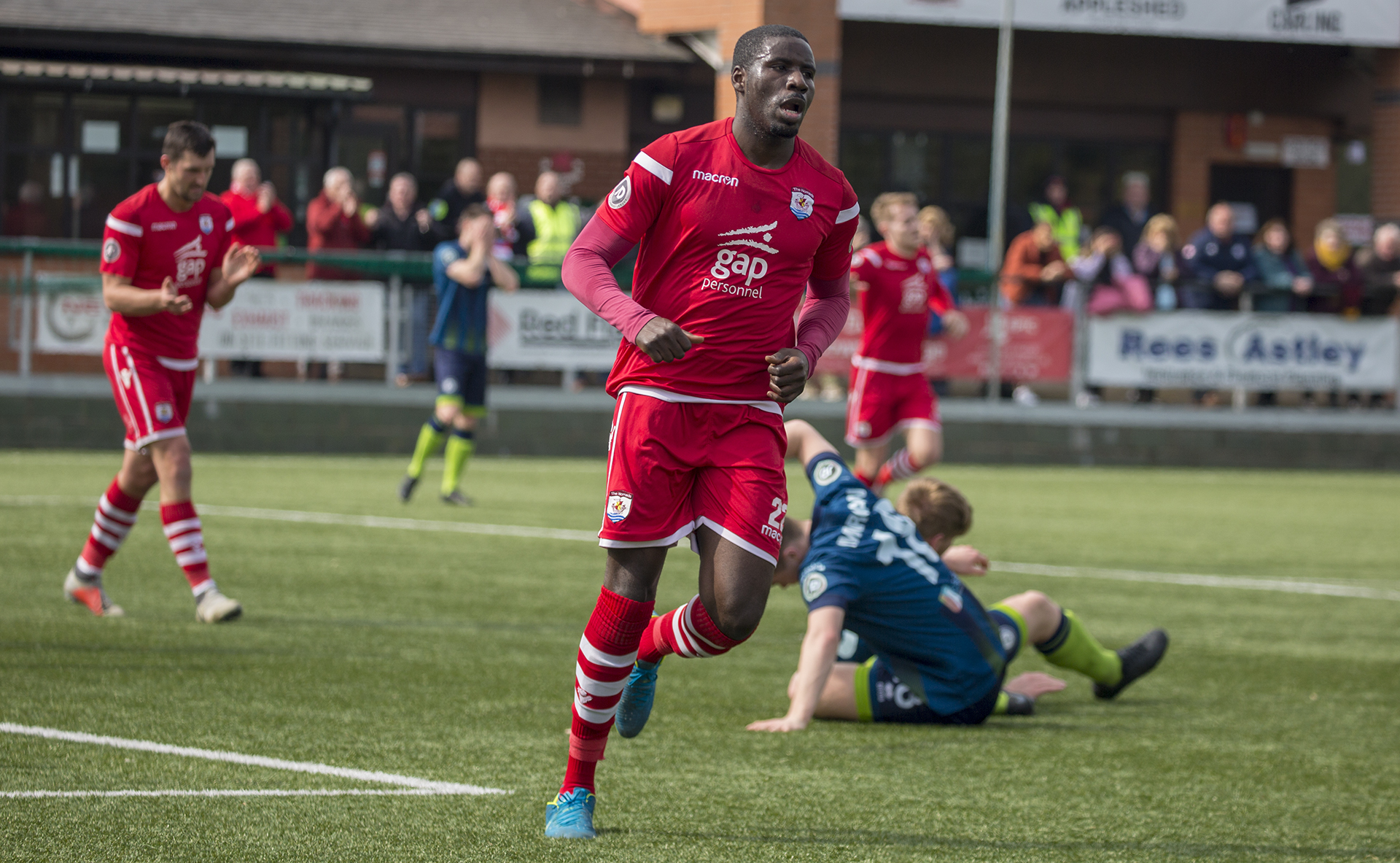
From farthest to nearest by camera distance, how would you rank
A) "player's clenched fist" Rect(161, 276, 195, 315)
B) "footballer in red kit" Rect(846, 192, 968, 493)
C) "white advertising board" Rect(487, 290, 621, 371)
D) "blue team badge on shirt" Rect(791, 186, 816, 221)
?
"white advertising board" Rect(487, 290, 621, 371)
"footballer in red kit" Rect(846, 192, 968, 493)
"player's clenched fist" Rect(161, 276, 195, 315)
"blue team badge on shirt" Rect(791, 186, 816, 221)

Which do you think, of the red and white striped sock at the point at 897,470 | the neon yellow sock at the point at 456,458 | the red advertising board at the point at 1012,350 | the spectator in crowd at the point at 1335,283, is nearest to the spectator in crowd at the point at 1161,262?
the red advertising board at the point at 1012,350

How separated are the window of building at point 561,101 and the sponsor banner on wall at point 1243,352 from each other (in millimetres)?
9601

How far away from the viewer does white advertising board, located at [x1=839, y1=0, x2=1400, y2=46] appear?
80.6 feet

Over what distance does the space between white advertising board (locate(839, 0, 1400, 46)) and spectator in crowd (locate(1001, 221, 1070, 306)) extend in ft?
16.1

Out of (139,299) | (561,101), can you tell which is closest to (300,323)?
(561,101)

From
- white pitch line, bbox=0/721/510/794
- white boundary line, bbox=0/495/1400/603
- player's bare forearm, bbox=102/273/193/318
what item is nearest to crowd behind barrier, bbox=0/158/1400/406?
white boundary line, bbox=0/495/1400/603

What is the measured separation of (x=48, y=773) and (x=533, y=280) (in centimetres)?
1337

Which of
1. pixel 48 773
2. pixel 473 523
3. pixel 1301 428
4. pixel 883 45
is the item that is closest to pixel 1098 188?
pixel 883 45

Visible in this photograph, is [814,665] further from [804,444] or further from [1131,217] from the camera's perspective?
[1131,217]

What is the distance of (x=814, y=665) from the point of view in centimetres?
594

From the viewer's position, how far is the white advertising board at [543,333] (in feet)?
59.7

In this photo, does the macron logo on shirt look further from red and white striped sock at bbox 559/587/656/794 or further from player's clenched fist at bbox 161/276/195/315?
player's clenched fist at bbox 161/276/195/315

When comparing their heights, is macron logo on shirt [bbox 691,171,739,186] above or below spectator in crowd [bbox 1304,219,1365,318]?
below

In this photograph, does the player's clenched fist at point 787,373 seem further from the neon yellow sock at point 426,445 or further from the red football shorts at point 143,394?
the neon yellow sock at point 426,445
